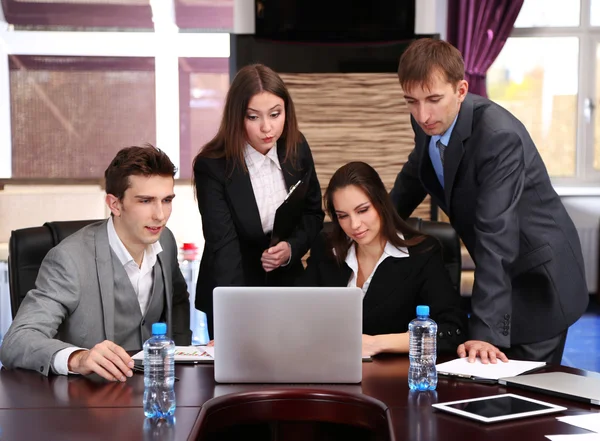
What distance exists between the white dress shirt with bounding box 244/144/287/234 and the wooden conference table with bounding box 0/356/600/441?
70cm

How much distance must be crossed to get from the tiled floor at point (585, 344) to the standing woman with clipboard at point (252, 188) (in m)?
2.33

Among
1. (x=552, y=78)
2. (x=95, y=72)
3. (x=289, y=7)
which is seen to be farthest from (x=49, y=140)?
(x=552, y=78)

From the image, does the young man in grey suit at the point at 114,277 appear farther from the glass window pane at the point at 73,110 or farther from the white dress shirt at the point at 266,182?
the glass window pane at the point at 73,110

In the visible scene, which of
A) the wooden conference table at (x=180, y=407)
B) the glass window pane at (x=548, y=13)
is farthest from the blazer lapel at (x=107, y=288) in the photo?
the glass window pane at (x=548, y=13)

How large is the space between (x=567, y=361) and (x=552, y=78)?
275 cm

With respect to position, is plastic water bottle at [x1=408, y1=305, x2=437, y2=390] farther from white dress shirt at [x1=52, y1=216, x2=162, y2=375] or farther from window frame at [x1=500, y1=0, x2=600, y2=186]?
window frame at [x1=500, y1=0, x2=600, y2=186]

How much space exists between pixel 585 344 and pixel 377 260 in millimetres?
2879

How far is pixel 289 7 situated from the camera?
4914 millimetres

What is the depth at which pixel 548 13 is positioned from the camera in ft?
19.9

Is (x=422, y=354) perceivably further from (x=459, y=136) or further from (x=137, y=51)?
(x=137, y=51)

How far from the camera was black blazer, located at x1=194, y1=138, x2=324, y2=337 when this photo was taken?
2336mm

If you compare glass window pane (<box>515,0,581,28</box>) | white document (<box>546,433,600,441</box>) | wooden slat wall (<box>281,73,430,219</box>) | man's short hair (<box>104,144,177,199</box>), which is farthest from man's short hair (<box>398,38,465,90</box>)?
glass window pane (<box>515,0,581,28</box>)

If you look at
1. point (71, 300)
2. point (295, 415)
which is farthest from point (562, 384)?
point (71, 300)

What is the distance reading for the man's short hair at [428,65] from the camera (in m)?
1.91
